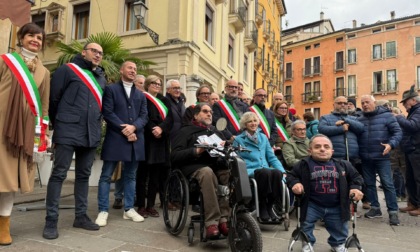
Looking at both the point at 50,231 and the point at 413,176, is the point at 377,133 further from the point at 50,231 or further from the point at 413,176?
the point at 50,231

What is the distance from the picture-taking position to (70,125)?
139 inches

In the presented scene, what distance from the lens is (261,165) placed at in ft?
14.0

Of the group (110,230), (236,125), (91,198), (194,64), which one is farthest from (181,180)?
(194,64)

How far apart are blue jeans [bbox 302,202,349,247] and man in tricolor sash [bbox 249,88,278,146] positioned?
2.24 metres

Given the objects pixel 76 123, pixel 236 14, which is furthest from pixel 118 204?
pixel 236 14

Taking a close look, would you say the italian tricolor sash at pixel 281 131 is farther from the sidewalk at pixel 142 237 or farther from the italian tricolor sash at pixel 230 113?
the sidewalk at pixel 142 237

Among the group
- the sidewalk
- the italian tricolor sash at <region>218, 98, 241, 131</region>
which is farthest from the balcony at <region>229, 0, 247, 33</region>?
the sidewalk

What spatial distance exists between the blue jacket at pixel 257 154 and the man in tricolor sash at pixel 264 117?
1.15 meters

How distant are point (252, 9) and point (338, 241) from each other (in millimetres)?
19628

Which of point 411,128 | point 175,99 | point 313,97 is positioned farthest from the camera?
point 313,97

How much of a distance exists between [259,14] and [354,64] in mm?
19777

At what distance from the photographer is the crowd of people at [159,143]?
3.20m

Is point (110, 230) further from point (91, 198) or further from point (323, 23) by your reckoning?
point (323, 23)

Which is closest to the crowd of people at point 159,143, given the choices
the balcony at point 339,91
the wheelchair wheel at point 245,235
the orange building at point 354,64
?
the wheelchair wheel at point 245,235
